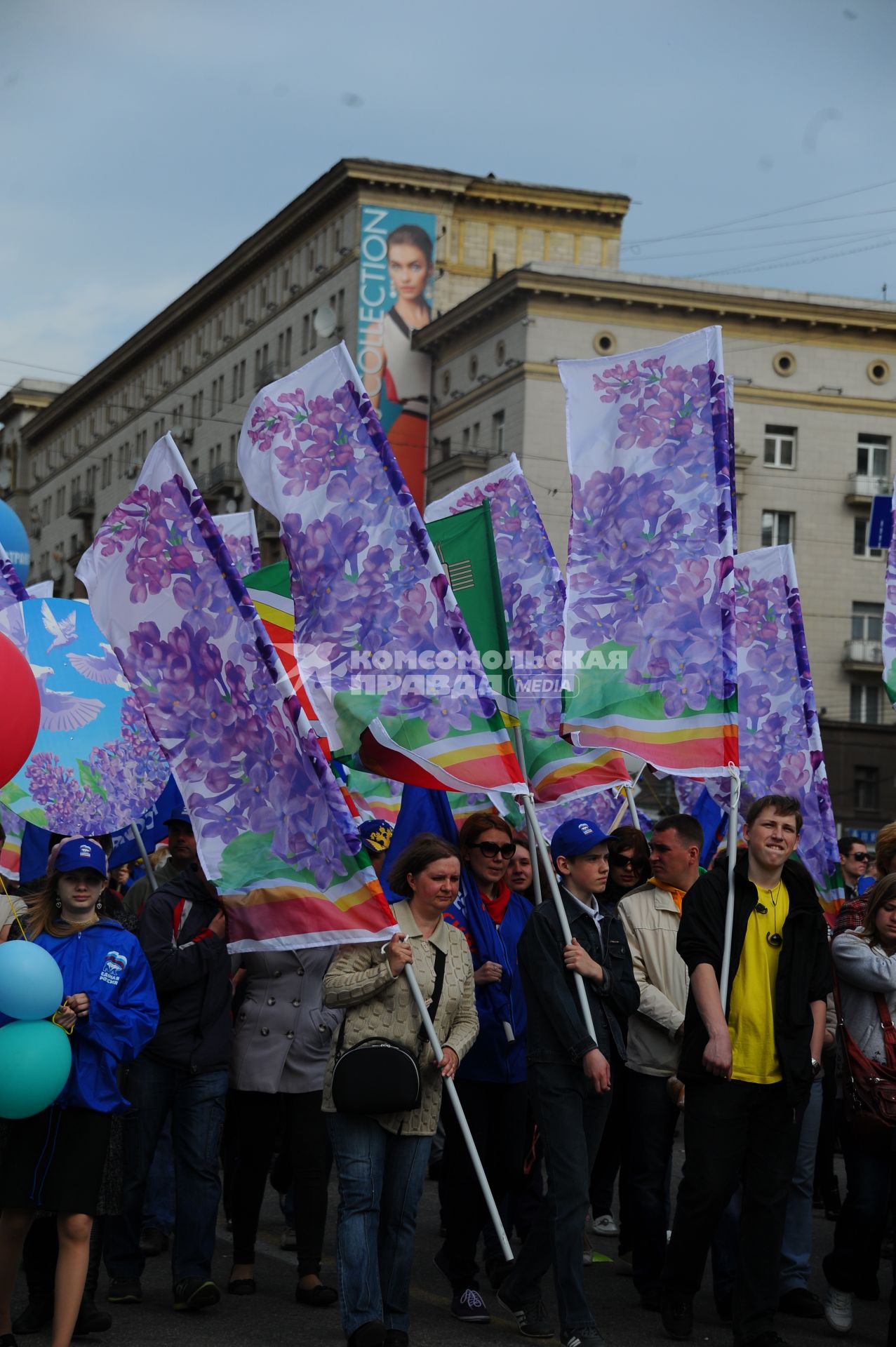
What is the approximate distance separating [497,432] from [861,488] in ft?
35.0

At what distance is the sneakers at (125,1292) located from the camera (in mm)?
7887

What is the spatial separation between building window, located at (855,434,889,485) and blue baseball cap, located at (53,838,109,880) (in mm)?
52129

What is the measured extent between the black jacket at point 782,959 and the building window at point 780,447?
50.2 m

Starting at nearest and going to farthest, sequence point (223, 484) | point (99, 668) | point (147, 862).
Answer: point (99, 668), point (147, 862), point (223, 484)

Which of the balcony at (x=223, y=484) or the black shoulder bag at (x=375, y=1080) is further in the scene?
the balcony at (x=223, y=484)

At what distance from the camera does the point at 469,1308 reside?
306 inches

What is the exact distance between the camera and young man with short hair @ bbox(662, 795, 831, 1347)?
730 centimetres

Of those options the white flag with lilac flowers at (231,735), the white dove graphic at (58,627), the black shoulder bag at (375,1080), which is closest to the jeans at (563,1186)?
the black shoulder bag at (375,1080)

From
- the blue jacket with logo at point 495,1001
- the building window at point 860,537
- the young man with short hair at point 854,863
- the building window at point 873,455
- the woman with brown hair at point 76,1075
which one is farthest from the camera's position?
the building window at point 873,455

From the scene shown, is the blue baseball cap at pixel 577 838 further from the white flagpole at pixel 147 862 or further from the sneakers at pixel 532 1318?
the white flagpole at pixel 147 862

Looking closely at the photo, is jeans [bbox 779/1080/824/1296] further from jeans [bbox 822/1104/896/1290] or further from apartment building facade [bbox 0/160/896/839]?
apartment building facade [bbox 0/160/896/839]

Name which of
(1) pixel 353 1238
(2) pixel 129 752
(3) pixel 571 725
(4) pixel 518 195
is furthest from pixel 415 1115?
(4) pixel 518 195

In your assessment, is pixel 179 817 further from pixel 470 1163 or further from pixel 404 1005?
pixel 404 1005

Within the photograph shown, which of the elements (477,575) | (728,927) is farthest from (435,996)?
(477,575)
